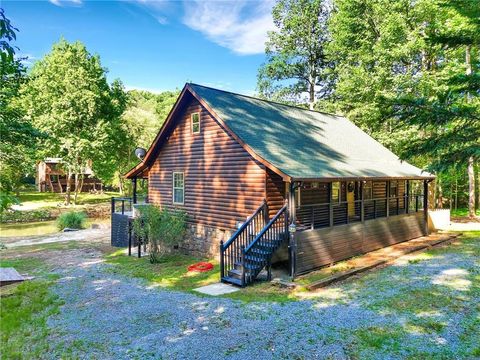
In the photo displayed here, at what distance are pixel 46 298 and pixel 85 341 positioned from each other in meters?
3.57

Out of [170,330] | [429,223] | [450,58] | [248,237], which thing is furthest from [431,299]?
[450,58]

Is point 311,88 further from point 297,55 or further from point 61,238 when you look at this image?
point 61,238

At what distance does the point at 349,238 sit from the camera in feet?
41.9

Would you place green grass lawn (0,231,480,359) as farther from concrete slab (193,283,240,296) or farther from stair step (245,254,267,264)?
stair step (245,254,267,264)

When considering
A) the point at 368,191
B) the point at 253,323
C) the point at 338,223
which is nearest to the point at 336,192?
the point at 338,223

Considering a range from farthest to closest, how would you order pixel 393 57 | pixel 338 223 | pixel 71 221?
pixel 393 57 < pixel 71 221 < pixel 338 223

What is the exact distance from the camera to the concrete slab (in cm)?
942

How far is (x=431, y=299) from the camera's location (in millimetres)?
8273

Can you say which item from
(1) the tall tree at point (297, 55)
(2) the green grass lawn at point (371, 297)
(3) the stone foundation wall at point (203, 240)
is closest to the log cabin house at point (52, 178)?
(1) the tall tree at point (297, 55)

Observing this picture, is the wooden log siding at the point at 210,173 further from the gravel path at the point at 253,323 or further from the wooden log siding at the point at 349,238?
the gravel path at the point at 253,323

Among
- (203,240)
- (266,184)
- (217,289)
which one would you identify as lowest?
(217,289)

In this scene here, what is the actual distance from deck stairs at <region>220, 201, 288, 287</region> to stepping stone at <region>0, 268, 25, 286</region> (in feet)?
22.2

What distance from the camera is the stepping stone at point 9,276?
35.5 ft

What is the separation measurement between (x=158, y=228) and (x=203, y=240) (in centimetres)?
187
